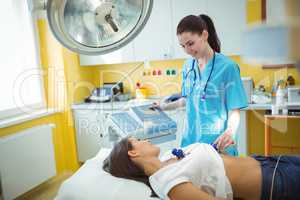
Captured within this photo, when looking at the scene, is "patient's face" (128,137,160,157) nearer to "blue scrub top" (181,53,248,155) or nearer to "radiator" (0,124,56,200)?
"blue scrub top" (181,53,248,155)

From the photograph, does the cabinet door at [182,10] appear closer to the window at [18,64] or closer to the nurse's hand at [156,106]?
the nurse's hand at [156,106]

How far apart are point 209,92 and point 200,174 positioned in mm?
415

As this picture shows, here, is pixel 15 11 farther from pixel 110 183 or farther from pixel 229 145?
pixel 229 145

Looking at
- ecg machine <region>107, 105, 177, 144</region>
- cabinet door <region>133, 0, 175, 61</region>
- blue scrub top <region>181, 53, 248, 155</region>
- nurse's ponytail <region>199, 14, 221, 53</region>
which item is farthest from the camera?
cabinet door <region>133, 0, 175, 61</region>

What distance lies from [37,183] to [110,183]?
5.25 feet

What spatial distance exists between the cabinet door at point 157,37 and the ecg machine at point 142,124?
1234 millimetres

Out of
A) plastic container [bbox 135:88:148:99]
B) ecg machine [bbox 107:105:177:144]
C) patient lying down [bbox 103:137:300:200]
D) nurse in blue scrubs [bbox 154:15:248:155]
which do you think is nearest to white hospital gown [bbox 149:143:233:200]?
patient lying down [bbox 103:137:300:200]

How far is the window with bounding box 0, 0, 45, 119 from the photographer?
103 inches

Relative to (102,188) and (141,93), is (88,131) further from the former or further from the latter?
(102,188)

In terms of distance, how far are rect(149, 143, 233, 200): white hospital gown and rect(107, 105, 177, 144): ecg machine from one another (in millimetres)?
456

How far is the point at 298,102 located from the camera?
7.66 feet

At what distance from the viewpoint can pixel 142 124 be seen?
5.43 feet

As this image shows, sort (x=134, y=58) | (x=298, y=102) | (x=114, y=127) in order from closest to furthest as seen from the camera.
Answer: (x=114, y=127) < (x=298, y=102) < (x=134, y=58)

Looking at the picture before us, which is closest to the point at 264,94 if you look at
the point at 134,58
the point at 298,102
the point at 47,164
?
the point at 298,102
